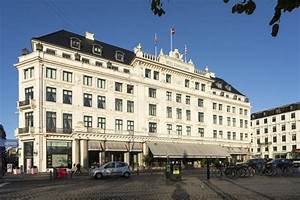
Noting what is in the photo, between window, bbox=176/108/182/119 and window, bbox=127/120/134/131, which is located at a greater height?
window, bbox=176/108/182/119

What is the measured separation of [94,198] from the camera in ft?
62.4

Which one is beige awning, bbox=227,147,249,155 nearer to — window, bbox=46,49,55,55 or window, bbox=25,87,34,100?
window, bbox=46,49,55,55

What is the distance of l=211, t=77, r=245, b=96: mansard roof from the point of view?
89512mm

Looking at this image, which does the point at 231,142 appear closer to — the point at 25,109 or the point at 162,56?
the point at 162,56

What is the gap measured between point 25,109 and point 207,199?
43026 millimetres

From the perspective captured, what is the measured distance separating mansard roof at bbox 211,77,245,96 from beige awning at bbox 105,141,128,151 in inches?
1197

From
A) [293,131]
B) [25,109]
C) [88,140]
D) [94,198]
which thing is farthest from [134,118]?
[293,131]

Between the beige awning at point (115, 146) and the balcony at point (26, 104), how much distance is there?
12802 mm

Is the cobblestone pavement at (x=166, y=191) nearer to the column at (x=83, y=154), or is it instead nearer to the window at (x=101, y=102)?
the column at (x=83, y=154)

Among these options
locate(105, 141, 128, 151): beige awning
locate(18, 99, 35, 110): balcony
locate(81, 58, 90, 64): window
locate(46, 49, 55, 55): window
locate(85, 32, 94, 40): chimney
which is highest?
locate(85, 32, 94, 40): chimney

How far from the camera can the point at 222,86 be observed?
9275 cm

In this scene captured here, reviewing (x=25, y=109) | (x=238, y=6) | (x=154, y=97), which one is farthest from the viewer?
(x=154, y=97)

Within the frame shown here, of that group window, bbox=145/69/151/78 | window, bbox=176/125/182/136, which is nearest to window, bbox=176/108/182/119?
window, bbox=176/125/182/136

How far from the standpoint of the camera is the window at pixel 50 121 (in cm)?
5517
